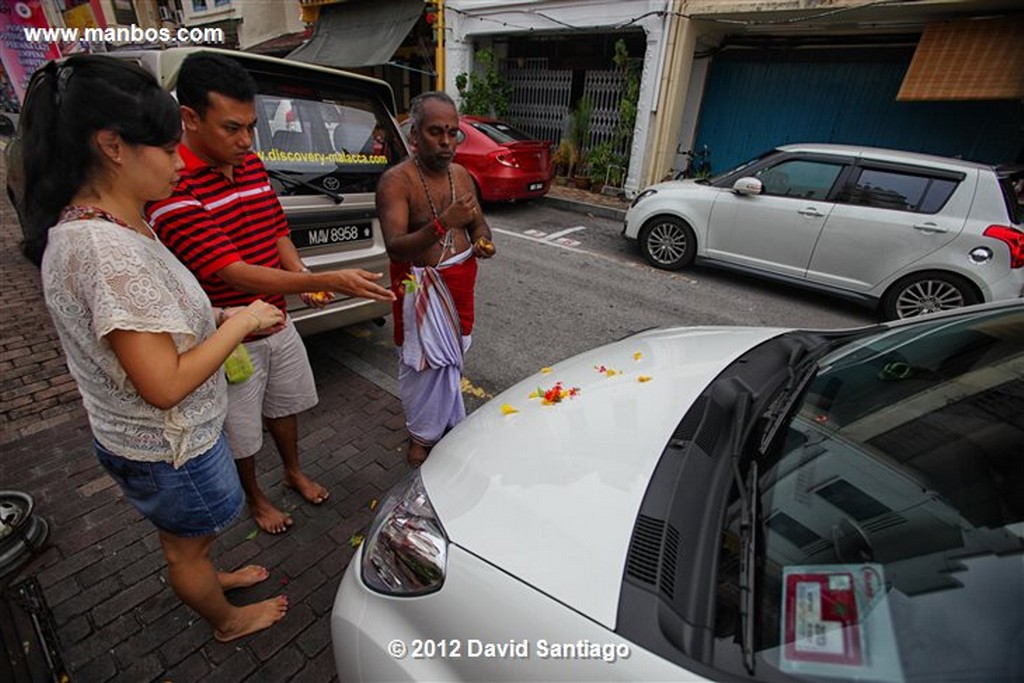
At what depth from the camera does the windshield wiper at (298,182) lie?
2.76m

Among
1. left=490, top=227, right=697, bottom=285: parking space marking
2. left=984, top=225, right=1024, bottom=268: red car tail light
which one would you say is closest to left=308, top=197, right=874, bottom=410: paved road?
left=490, top=227, right=697, bottom=285: parking space marking

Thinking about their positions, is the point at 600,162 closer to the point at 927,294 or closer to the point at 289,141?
the point at 927,294

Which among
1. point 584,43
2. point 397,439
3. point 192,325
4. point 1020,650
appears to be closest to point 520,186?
point 584,43

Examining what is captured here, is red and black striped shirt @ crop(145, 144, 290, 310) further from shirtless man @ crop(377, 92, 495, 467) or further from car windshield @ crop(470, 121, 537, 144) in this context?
car windshield @ crop(470, 121, 537, 144)

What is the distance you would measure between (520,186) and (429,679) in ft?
25.7

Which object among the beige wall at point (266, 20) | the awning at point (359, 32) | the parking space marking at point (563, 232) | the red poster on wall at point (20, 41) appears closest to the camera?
the parking space marking at point (563, 232)

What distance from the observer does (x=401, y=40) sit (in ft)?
38.4

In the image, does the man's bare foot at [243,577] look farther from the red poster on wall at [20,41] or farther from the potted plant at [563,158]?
Result: the red poster on wall at [20,41]

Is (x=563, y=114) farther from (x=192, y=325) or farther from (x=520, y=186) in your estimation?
(x=192, y=325)

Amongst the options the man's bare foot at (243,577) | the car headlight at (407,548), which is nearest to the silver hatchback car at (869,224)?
the car headlight at (407,548)

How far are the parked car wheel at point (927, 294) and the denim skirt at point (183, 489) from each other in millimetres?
5620

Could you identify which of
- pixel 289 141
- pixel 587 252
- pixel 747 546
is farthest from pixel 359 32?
pixel 747 546

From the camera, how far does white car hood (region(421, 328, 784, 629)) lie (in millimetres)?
1062

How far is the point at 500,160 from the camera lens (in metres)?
7.84
